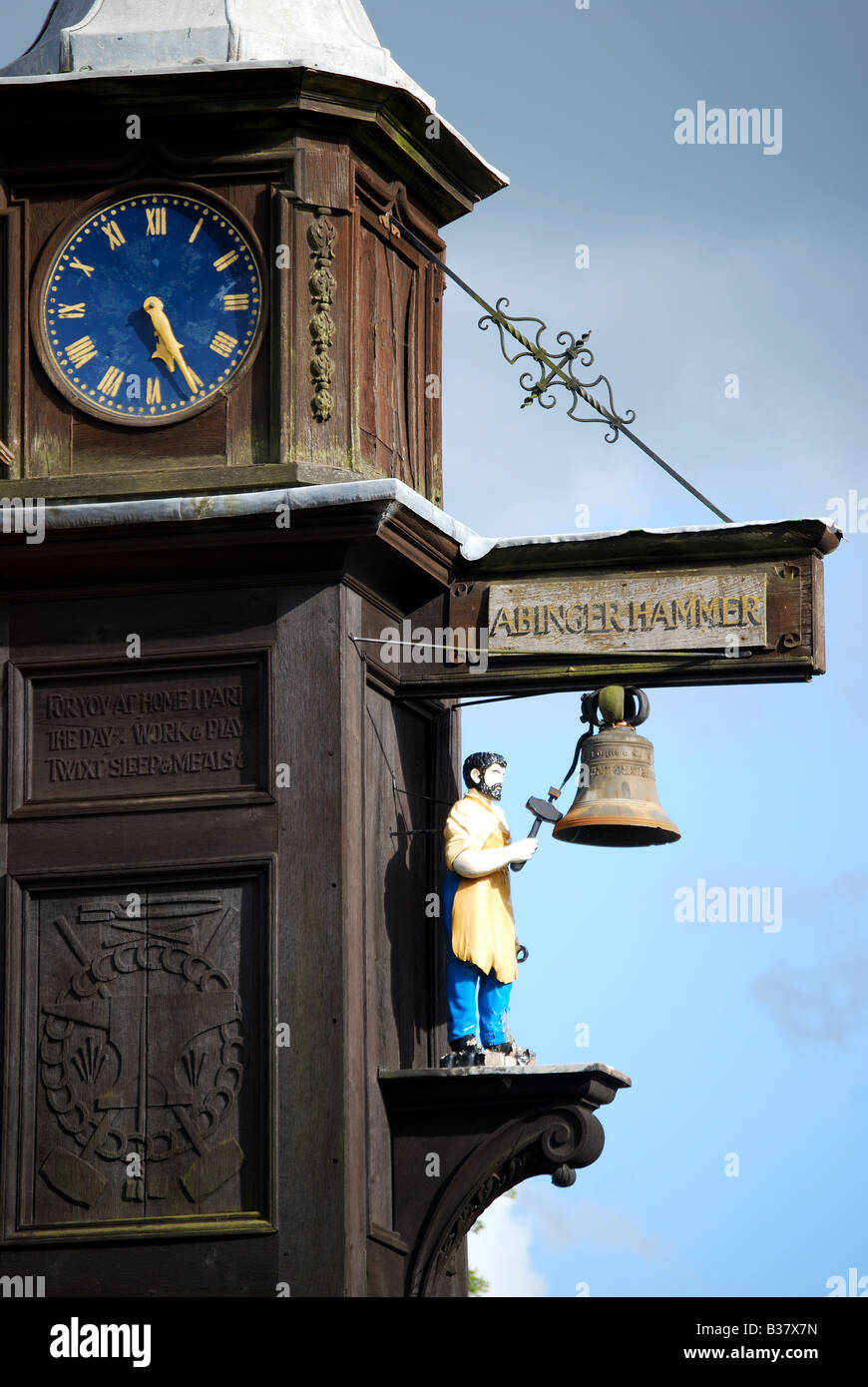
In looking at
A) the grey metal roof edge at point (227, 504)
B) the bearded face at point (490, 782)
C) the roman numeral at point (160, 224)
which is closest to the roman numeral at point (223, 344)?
the roman numeral at point (160, 224)

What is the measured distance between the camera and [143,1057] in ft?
57.7

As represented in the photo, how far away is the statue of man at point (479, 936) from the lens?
17922 mm

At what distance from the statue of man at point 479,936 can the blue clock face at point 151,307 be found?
287 cm

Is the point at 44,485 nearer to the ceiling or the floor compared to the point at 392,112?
nearer to the floor

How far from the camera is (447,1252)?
17.8 meters

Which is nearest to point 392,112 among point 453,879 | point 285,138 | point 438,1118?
point 285,138

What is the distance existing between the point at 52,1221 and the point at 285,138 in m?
6.07

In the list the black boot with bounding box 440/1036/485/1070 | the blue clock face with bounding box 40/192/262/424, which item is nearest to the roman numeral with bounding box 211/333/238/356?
the blue clock face with bounding box 40/192/262/424

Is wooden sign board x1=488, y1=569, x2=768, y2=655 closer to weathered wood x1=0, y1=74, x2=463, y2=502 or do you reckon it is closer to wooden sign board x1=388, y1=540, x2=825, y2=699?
wooden sign board x1=388, y1=540, x2=825, y2=699

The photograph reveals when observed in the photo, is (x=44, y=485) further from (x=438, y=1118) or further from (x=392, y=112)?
(x=438, y=1118)

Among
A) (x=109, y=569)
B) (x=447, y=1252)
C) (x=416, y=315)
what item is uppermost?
(x=416, y=315)

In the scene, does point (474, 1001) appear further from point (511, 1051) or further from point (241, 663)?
point (241, 663)

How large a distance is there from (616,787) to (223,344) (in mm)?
3279

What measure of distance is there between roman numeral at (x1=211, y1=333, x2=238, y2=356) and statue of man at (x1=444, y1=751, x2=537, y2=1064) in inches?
113
